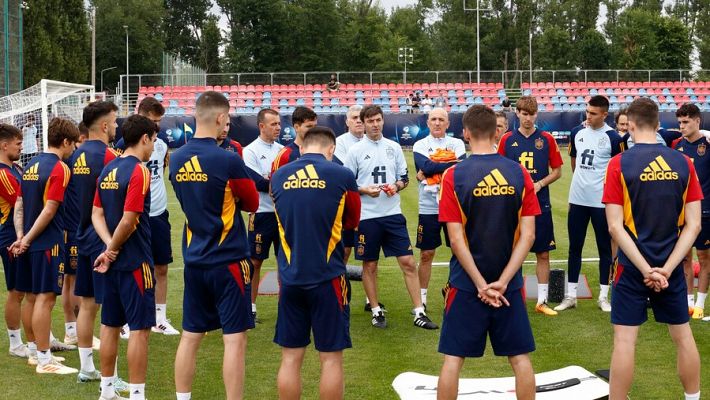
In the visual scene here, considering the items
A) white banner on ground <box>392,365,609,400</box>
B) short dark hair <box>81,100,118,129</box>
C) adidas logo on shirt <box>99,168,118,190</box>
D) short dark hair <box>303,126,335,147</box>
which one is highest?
short dark hair <box>81,100,118,129</box>

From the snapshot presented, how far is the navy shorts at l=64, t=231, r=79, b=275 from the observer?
313 inches

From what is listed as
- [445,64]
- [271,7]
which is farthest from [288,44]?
[445,64]

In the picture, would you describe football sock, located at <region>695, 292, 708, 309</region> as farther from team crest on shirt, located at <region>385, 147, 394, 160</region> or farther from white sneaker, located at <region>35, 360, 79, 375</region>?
white sneaker, located at <region>35, 360, 79, 375</region>

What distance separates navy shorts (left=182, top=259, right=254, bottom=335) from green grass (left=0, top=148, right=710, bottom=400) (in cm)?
92

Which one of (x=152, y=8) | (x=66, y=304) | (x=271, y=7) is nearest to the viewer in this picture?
(x=66, y=304)

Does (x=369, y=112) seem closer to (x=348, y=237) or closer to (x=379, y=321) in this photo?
(x=348, y=237)

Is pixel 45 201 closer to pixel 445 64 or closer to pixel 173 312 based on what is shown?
pixel 173 312

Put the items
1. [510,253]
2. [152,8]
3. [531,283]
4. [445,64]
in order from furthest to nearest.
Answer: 1. [152,8]
2. [445,64]
3. [531,283]
4. [510,253]

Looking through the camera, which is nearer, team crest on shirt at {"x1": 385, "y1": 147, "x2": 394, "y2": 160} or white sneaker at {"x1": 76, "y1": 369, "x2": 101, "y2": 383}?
white sneaker at {"x1": 76, "y1": 369, "x2": 101, "y2": 383}

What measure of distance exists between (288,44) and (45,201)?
66.9 metres

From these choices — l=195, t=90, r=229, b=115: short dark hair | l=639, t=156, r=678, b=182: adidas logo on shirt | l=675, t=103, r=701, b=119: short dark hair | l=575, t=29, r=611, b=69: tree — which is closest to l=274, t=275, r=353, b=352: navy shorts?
l=195, t=90, r=229, b=115: short dark hair

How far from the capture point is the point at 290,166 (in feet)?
19.0

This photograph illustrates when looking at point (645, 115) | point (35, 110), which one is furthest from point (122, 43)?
point (645, 115)

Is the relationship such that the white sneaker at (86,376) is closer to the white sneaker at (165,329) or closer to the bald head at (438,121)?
the white sneaker at (165,329)
